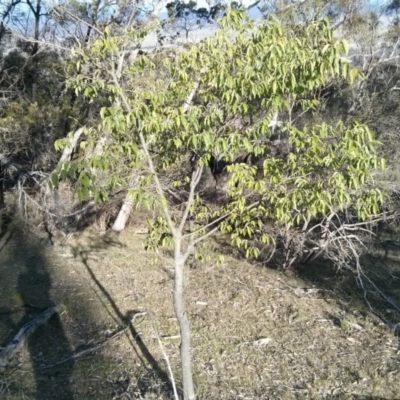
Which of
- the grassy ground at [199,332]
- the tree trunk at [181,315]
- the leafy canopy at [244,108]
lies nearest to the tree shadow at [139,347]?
the grassy ground at [199,332]

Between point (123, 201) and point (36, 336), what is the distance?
6.75 m

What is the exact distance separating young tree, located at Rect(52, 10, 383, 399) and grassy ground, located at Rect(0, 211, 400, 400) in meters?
1.97

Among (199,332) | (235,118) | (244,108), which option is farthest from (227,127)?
(199,332)

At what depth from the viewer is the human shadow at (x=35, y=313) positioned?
6.62 meters

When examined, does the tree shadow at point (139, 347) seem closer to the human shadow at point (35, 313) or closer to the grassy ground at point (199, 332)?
the grassy ground at point (199, 332)

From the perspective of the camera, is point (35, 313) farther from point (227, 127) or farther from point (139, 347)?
point (227, 127)

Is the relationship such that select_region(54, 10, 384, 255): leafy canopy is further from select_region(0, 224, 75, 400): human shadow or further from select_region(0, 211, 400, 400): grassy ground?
select_region(0, 224, 75, 400): human shadow

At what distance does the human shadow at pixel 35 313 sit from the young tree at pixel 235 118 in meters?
2.65

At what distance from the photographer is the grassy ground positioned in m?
6.47

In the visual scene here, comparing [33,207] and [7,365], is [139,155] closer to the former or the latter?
[7,365]

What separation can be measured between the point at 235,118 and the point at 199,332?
4660 millimetres

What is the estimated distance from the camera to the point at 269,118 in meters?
4.18

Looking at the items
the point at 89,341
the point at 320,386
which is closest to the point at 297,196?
the point at 320,386

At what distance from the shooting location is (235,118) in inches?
177
